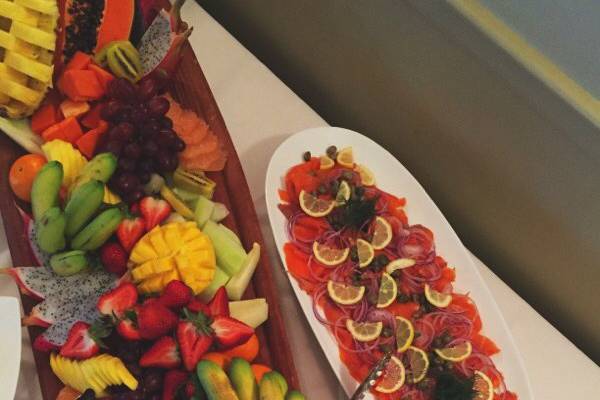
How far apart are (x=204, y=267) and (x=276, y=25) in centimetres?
77

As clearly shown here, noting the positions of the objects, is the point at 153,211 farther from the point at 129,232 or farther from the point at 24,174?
the point at 24,174

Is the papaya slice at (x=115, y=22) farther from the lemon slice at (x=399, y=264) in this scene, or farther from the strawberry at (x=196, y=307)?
the lemon slice at (x=399, y=264)

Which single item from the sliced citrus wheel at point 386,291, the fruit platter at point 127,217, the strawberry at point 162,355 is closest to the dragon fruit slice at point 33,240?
the fruit platter at point 127,217

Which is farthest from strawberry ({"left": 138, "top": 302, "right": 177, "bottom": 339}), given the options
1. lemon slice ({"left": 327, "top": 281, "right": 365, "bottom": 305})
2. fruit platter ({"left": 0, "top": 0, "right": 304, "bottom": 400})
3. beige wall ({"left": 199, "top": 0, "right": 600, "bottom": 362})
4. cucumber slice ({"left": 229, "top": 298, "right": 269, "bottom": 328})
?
beige wall ({"left": 199, "top": 0, "right": 600, "bottom": 362})

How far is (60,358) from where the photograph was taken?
915 mm

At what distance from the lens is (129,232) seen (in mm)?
1034

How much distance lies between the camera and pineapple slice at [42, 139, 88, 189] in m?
1.08

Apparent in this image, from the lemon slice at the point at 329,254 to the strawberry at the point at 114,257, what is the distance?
0.38 metres

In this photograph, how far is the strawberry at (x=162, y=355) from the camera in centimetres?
93

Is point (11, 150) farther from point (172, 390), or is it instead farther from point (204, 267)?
point (172, 390)

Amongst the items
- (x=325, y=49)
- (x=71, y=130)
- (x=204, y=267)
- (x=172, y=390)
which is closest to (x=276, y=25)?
(x=325, y=49)

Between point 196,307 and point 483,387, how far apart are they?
1.86 feet

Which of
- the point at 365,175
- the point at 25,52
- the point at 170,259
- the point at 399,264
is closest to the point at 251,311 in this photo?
the point at 170,259

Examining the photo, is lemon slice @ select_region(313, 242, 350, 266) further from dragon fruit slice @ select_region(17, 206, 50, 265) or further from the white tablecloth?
dragon fruit slice @ select_region(17, 206, 50, 265)
